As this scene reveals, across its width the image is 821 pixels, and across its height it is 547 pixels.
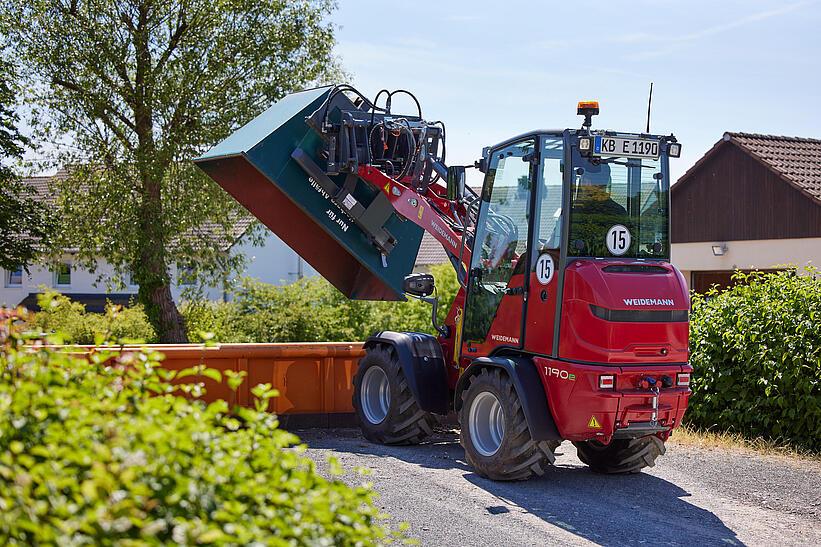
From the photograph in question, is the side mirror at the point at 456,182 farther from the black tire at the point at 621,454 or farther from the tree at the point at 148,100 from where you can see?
the tree at the point at 148,100

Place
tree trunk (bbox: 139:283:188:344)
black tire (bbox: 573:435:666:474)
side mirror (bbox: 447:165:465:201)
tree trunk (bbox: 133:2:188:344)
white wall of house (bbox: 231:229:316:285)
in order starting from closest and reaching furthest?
1. black tire (bbox: 573:435:666:474)
2. side mirror (bbox: 447:165:465:201)
3. tree trunk (bbox: 133:2:188:344)
4. tree trunk (bbox: 139:283:188:344)
5. white wall of house (bbox: 231:229:316:285)

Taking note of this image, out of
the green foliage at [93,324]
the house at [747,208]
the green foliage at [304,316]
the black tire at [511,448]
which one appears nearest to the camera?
the black tire at [511,448]

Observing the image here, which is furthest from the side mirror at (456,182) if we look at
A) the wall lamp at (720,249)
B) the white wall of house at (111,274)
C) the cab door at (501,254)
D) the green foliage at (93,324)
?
the white wall of house at (111,274)

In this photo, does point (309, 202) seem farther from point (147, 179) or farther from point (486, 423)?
point (147, 179)

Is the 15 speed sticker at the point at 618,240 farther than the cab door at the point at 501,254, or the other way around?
the cab door at the point at 501,254

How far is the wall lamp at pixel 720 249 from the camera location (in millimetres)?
25844

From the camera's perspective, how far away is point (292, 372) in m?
11.4

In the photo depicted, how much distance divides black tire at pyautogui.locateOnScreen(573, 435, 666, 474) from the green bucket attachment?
314 cm

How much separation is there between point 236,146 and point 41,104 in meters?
10.5

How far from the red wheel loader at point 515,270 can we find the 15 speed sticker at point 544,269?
1cm

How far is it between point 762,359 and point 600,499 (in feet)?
11.5

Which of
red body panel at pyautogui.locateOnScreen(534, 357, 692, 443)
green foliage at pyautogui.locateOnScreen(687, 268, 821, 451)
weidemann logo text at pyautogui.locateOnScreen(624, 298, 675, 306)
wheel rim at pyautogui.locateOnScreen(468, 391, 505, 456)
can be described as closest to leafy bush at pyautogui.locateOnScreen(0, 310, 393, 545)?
red body panel at pyautogui.locateOnScreen(534, 357, 692, 443)

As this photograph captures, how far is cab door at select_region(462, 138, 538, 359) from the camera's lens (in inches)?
345

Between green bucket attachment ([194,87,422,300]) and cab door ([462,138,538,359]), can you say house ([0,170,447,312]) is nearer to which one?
green bucket attachment ([194,87,422,300])
